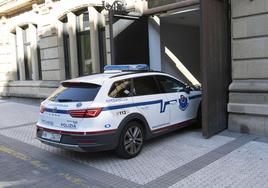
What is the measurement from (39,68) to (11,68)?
2850 mm

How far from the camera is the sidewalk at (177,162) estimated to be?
5199 mm

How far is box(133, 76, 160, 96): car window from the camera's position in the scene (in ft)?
21.7

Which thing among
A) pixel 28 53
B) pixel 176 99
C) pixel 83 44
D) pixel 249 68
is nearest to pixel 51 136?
pixel 176 99

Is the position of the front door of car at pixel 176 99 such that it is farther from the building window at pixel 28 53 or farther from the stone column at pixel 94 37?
the building window at pixel 28 53

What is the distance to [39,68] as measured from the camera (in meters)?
15.9

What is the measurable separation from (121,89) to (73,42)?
25.2ft

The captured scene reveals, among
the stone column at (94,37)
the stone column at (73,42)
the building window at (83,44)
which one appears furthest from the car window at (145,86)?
the stone column at (73,42)

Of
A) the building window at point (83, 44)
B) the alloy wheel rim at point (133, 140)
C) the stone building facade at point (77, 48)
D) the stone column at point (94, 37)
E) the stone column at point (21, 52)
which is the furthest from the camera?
the stone column at point (21, 52)

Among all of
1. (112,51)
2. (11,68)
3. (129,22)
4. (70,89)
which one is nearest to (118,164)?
(70,89)

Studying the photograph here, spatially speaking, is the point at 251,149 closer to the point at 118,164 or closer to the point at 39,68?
the point at 118,164

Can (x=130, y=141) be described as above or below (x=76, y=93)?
below

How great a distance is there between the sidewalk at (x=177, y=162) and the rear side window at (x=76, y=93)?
1.21 m

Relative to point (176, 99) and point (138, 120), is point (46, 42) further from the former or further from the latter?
point (138, 120)

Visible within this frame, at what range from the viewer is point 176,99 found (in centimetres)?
739
